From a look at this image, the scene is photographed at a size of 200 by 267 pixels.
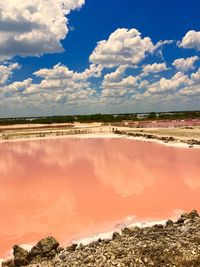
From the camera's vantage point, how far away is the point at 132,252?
10766 mm

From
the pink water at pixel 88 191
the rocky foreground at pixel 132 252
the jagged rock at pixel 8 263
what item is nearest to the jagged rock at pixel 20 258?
the rocky foreground at pixel 132 252

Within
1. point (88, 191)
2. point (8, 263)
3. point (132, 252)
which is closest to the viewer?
point (132, 252)

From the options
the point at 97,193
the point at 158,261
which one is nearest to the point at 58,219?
the point at 97,193

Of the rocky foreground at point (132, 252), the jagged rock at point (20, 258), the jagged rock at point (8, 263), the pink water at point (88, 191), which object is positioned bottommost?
the pink water at point (88, 191)

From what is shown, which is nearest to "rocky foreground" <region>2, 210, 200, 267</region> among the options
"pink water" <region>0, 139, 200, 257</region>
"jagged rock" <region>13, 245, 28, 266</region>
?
"jagged rock" <region>13, 245, 28, 266</region>

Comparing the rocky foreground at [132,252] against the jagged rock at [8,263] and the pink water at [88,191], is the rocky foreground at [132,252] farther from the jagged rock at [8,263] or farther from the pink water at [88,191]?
the pink water at [88,191]

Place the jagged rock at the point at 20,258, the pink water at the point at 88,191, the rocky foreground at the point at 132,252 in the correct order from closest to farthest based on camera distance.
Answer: the rocky foreground at the point at 132,252, the jagged rock at the point at 20,258, the pink water at the point at 88,191

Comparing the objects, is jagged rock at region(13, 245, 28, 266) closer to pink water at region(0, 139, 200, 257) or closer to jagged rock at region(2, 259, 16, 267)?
jagged rock at region(2, 259, 16, 267)

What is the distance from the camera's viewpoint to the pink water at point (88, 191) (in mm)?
17281

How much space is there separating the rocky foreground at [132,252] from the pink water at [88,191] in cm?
267

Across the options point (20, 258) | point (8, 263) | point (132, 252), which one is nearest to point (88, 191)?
point (8, 263)

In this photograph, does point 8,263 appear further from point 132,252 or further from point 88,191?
point 88,191

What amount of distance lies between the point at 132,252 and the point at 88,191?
13184mm

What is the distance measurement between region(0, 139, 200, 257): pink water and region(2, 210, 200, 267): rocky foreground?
2.67 m
